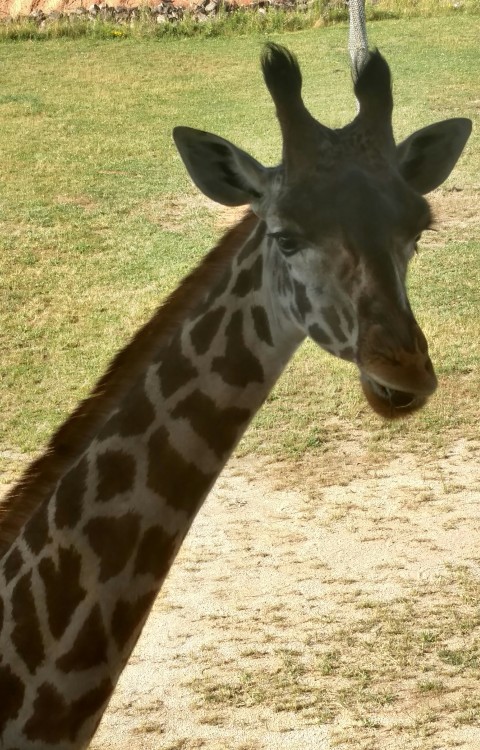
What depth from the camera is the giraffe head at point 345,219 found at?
3.62 m

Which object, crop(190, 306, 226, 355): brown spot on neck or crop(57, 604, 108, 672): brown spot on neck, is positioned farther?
crop(190, 306, 226, 355): brown spot on neck

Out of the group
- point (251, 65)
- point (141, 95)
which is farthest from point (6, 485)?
point (251, 65)

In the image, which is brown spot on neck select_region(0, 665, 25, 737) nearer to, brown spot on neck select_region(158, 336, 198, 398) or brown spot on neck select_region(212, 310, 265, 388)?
brown spot on neck select_region(158, 336, 198, 398)

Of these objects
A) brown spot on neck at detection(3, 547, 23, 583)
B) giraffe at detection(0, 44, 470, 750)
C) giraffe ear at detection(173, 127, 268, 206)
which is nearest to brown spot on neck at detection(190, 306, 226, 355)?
giraffe at detection(0, 44, 470, 750)

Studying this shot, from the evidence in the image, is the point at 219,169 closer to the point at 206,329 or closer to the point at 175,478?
the point at 206,329

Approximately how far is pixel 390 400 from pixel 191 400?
2.53 ft

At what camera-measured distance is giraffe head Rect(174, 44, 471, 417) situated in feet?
11.9

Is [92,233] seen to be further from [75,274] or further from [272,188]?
[272,188]

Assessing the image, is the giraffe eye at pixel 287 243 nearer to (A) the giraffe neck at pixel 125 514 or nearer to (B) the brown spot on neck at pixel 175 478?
(A) the giraffe neck at pixel 125 514

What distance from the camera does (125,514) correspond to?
4023 mm

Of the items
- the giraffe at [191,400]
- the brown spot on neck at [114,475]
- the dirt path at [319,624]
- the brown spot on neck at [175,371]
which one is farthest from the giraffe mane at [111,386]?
the dirt path at [319,624]

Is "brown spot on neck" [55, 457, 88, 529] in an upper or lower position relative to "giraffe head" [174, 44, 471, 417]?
lower

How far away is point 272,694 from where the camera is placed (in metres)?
6.55

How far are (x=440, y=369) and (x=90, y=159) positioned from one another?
29.7ft
